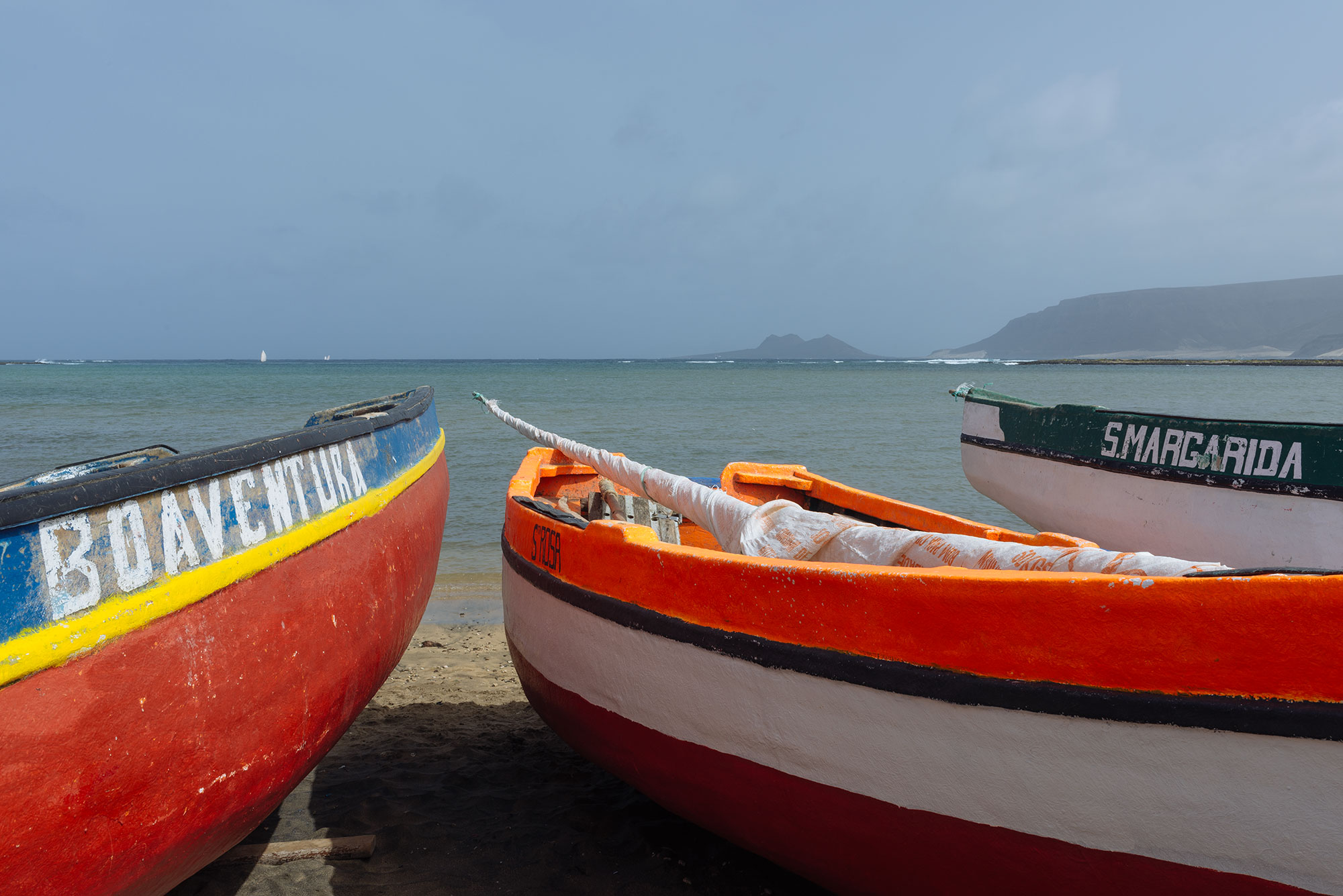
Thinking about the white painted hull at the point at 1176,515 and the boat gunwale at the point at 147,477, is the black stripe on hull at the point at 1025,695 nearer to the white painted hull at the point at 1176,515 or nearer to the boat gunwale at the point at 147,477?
the boat gunwale at the point at 147,477

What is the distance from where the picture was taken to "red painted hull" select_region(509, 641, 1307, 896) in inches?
83.1

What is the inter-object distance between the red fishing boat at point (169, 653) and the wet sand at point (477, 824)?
51 cm

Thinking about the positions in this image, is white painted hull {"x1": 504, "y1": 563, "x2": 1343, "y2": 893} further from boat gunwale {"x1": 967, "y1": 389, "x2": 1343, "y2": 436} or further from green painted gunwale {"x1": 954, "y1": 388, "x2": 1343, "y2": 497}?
green painted gunwale {"x1": 954, "y1": 388, "x2": 1343, "y2": 497}

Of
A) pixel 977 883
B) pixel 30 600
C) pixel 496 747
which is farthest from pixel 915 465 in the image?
pixel 30 600

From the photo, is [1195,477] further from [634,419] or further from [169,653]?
[634,419]

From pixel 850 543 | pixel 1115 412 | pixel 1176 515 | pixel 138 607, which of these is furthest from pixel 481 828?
pixel 1115 412

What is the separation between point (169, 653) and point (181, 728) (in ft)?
0.84

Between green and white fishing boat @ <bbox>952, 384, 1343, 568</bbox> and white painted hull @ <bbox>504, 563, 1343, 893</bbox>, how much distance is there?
459 cm

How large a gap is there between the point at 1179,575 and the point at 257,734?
9.70 ft

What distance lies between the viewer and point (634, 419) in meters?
26.5

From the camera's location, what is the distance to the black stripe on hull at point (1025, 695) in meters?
1.84

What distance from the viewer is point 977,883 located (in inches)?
92.4

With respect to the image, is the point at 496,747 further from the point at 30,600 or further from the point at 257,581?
the point at 30,600

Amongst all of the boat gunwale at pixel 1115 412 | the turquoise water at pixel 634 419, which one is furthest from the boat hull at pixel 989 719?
the turquoise water at pixel 634 419
